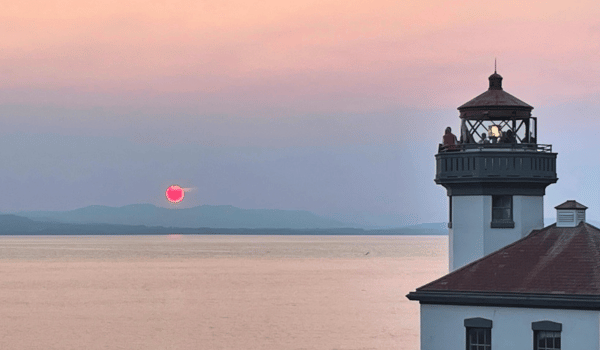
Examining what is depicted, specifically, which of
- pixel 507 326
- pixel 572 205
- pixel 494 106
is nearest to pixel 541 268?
pixel 507 326

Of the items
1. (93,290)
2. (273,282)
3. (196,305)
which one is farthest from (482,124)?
(273,282)

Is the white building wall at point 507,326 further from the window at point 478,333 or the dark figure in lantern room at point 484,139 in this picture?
the dark figure in lantern room at point 484,139

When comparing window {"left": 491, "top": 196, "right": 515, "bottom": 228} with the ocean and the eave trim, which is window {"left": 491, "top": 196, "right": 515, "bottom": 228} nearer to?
the eave trim

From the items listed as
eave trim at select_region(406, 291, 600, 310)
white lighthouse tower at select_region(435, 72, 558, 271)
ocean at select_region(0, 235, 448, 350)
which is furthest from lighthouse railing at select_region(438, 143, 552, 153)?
ocean at select_region(0, 235, 448, 350)

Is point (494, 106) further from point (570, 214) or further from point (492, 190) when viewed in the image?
point (570, 214)

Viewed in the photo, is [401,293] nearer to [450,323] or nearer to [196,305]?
[196,305]
